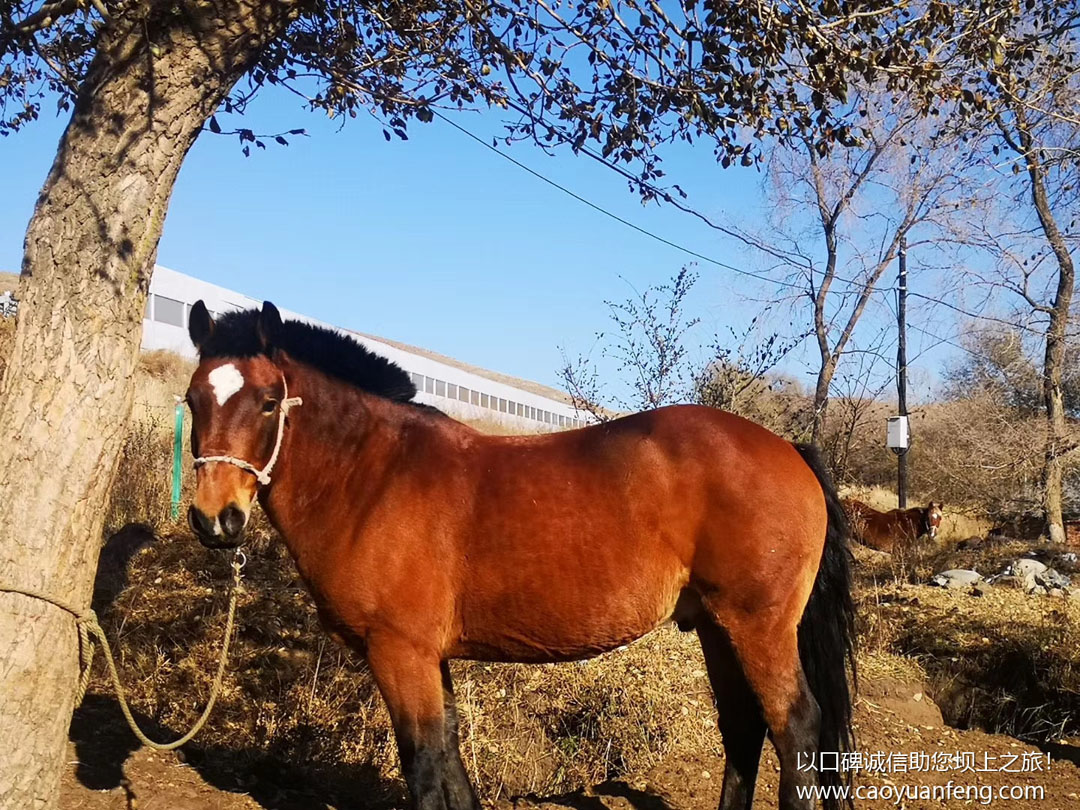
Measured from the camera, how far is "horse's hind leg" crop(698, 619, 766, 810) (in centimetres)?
412

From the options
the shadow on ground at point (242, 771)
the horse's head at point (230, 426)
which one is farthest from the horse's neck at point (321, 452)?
the shadow on ground at point (242, 771)

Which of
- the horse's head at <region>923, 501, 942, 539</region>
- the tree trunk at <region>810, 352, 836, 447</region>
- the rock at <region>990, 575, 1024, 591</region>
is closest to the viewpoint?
the rock at <region>990, 575, 1024, 591</region>

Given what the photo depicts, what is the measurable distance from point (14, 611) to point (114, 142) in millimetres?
1713

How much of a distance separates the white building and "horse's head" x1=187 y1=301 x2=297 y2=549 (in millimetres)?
7293

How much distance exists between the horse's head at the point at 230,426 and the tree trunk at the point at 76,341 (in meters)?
0.33

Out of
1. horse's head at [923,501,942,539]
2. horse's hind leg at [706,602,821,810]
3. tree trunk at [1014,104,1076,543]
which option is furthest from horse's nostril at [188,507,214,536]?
tree trunk at [1014,104,1076,543]

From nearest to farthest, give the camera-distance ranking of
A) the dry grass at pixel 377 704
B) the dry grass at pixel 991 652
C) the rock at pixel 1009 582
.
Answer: the dry grass at pixel 377 704, the dry grass at pixel 991 652, the rock at pixel 1009 582

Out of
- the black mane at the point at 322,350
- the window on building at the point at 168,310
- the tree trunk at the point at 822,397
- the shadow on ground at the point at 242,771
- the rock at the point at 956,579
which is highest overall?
the window on building at the point at 168,310

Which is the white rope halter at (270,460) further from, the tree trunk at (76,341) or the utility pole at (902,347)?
the utility pole at (902,347)

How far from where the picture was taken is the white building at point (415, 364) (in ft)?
74.6

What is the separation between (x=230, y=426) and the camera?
3453 mm

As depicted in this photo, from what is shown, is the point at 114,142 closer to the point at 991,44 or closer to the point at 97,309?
the point at 97,309

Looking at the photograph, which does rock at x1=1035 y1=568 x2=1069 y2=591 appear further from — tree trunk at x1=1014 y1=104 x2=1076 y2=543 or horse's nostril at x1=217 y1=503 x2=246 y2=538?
horse's nostril at x1=217 y1=503 x2=246 y2=538

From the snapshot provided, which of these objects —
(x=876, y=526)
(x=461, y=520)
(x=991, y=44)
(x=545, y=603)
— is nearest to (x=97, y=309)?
(x=461, y=520)
